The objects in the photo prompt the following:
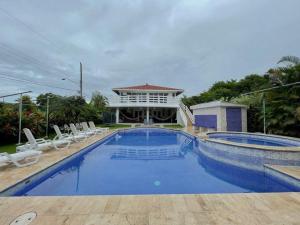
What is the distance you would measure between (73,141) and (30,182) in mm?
7031

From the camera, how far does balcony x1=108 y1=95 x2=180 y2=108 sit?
1180 inches

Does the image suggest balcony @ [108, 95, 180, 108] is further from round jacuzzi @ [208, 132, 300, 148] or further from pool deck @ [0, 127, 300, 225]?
pool deck @ [0, 127, 300, 225]

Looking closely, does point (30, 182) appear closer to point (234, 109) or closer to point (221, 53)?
point (234, 109)

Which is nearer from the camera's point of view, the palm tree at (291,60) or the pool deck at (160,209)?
the pool deck at (160,209)

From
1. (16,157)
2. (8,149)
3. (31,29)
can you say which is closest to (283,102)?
(16,157)

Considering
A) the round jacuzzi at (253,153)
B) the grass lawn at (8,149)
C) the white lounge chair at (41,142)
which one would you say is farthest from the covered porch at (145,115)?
the grass lawn at (8,149)

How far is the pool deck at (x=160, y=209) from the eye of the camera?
11.1 feet

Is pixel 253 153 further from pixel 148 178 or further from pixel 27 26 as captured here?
pixel 27 26

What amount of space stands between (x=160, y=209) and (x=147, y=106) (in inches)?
1025

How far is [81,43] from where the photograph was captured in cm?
2255

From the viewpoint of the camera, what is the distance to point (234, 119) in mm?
16672

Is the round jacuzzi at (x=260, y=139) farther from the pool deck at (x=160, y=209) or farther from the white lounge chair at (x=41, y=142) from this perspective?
the white lounge chair at (x=41, y=142)

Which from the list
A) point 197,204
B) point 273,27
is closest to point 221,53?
point 273,27

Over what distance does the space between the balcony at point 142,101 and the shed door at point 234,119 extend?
14079mm
